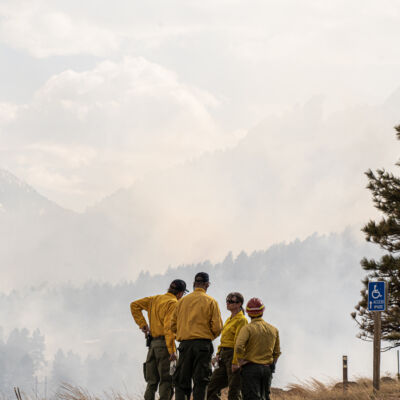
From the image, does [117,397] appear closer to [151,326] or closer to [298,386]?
[151,326]

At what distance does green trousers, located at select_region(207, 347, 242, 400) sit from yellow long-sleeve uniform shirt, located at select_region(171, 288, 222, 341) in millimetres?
482

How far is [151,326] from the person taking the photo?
1084cm

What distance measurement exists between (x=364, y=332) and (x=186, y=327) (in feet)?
33.4

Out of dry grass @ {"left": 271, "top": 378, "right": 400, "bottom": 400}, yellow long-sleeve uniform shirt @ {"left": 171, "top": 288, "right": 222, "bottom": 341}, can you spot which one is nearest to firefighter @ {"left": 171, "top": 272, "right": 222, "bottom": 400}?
yellow long-sleeve uniform shirt @ {"left": 171, "top": 288, "right": 222, "bottom": 341}

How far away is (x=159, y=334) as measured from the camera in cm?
1072

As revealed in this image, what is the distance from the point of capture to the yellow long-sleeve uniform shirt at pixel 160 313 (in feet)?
34.0

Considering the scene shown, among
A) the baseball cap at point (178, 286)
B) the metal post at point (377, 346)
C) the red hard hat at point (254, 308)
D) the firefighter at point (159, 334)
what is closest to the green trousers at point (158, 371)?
the firefighter at point (159, 334)

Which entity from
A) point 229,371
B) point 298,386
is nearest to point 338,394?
point 298,386

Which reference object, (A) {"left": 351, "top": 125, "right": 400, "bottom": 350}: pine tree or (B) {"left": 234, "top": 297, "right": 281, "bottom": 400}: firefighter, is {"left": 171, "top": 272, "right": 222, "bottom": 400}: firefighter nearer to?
(B) {"left": 234, "top": 297, "right": 281, "bottom": 400}: firefighter

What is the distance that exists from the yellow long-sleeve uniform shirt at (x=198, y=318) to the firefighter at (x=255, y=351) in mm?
765

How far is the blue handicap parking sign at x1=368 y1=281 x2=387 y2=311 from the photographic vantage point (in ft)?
47.5

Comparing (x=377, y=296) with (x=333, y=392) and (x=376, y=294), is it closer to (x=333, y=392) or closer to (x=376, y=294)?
(x=376, y=294)

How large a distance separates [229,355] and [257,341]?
47.5 inches

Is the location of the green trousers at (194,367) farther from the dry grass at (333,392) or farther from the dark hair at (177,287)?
the dry grass at (333,392)
